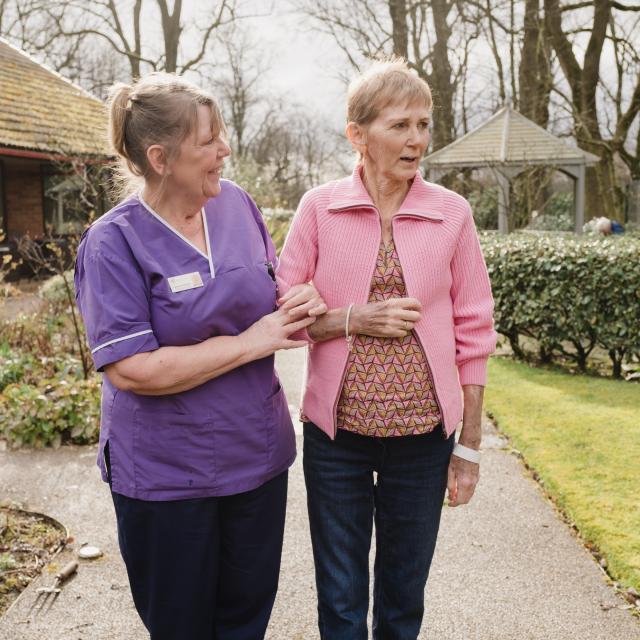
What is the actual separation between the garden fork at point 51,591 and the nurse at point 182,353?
1169 millimetres

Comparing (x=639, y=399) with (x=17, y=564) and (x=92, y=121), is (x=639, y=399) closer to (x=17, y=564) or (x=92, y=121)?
(x=17, y=564)

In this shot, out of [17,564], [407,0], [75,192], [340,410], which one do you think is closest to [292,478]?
[17,564]

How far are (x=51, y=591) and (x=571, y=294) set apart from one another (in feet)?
17.5

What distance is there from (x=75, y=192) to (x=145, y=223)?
16.7 metres

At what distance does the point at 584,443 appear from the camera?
16.2 feet

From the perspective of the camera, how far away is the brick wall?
1647cm

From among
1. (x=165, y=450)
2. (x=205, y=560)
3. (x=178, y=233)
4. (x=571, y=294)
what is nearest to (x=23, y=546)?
(x=205, y=560)

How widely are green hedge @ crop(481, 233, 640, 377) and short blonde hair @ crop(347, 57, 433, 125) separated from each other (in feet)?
16.5

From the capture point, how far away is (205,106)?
195 cm

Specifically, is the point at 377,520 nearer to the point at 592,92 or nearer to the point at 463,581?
the point at 463,581

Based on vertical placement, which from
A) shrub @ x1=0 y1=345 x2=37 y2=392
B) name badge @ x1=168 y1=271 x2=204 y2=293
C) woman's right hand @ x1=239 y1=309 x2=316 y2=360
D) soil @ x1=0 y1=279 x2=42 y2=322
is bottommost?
shrub @ x1=0 y1=345 x2=37 y2=392

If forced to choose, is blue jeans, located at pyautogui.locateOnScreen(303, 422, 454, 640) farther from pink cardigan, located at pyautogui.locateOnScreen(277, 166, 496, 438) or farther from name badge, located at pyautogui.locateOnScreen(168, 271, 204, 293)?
name badge, located at pyautogui.locateOnScreen(168, 271, 204, 293)

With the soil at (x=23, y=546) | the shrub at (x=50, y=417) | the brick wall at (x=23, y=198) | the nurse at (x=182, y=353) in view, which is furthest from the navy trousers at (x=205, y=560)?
the brick wall at (x=23, y=198)

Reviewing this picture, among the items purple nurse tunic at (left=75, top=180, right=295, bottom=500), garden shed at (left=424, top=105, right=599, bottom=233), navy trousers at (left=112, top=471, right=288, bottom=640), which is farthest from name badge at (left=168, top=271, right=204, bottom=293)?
garden shed at (left=424, top=105, right=599, bottom=233)
